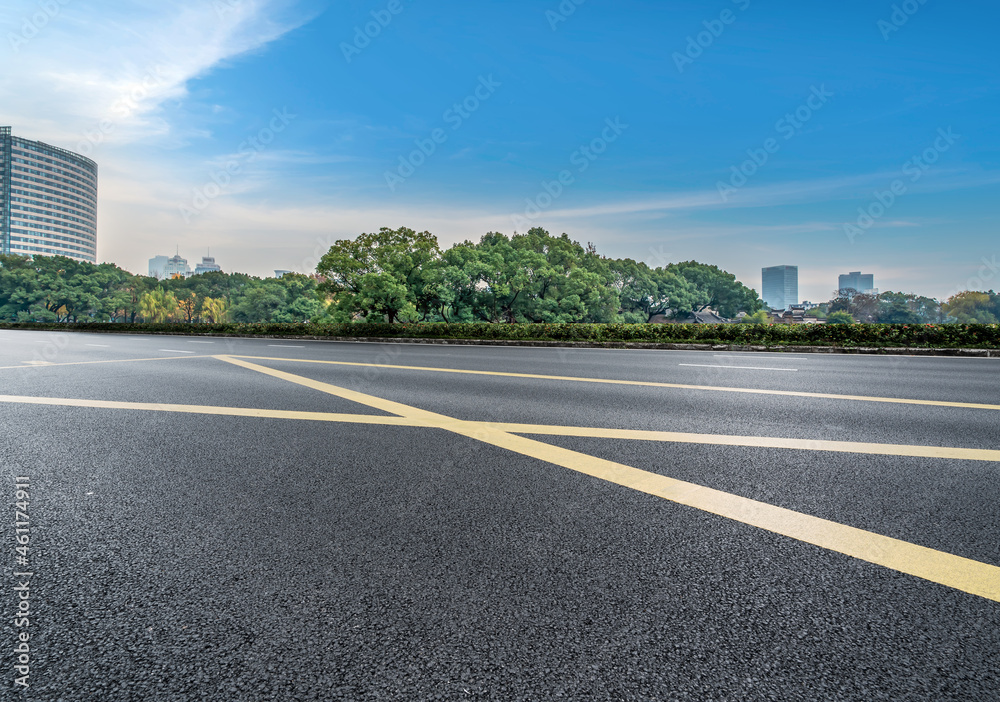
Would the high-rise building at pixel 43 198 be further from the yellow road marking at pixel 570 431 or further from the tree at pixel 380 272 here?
the yellow road marking at pixel 570 431

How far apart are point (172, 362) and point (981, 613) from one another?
1388 centimetres

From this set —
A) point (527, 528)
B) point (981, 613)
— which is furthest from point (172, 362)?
point (981, 613)

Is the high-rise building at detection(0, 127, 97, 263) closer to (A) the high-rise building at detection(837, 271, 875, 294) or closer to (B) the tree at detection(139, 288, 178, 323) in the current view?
(B) the tree at detection(139, 288, 178, 323)

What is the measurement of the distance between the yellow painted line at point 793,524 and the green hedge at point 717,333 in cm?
1555

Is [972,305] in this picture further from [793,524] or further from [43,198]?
[43,198]

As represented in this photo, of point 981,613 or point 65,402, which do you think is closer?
point 981,613

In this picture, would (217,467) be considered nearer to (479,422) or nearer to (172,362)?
(479,422)

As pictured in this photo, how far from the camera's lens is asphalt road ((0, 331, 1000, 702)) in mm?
1637

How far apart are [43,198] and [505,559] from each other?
18701 centimetres

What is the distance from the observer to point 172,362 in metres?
12.2

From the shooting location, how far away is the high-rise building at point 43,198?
433 ft

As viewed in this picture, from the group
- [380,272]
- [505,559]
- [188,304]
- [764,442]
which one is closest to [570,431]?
[764,442]

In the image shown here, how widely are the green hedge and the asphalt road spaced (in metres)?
13.6

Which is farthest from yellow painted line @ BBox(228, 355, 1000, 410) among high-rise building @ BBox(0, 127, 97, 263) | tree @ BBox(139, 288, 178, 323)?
high-rise building @ BBox(0, 127, 97, 263)
